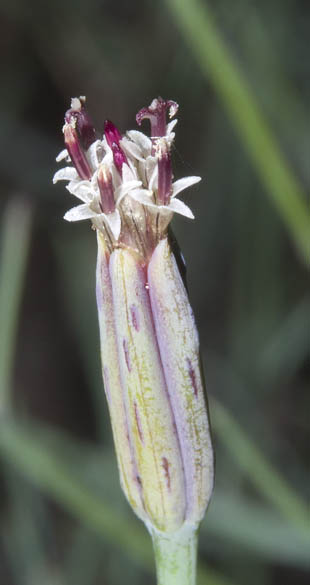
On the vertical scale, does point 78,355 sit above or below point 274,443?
above

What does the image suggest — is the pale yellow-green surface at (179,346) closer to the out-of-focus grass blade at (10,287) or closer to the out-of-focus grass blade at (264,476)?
the out-of-focus grass blade at (264,476)

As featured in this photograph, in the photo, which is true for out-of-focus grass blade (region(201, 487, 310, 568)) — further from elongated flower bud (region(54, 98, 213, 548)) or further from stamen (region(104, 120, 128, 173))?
stamen (region(104, 120, 128, 173))

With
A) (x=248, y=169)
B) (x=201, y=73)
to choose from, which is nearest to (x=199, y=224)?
(x=248, y=169)

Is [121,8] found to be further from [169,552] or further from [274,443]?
[169,552]

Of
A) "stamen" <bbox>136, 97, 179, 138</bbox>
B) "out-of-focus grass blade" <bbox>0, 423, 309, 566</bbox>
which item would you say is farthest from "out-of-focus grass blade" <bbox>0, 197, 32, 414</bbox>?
"stamen" <bbox>136, 97, 179, 138</bbox>

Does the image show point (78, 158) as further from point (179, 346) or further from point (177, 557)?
point (177, 557)

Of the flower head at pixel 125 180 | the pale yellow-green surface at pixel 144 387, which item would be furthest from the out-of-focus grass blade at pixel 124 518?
the flower head at pixel 125 180
